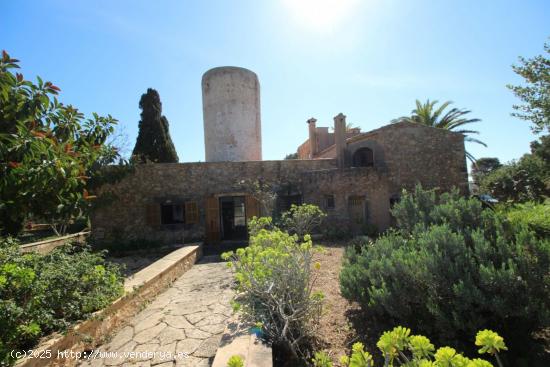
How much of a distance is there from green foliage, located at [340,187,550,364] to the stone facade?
6750mm

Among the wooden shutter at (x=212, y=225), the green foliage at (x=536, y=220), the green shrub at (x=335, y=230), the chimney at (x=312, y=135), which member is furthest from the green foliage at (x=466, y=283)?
the chimney at (x=312, y=135)

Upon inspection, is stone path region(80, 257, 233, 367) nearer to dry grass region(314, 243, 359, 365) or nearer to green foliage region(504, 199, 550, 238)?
dry grass region(314, 243, 359, 365)

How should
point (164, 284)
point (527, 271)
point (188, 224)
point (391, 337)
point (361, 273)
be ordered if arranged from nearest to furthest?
point (391, 337) → point (527, 271) → point (361, 273) → point (164, 284) → point (188, 224)

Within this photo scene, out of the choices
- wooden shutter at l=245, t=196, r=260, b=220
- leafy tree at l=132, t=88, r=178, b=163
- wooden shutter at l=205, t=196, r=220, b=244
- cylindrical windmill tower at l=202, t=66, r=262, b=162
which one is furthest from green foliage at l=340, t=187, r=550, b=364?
leafy tree at l=132, t=88, r=178, b=163

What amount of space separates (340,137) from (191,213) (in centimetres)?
701

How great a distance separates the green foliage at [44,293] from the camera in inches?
104

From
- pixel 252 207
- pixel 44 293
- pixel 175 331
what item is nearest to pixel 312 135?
pixel 252 207

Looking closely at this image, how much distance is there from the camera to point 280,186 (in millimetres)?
11172

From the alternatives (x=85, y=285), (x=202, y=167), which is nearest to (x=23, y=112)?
(x=85, y=285)

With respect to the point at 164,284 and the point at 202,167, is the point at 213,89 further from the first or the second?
the point at 164,284

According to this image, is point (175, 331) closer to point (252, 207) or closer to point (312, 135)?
point (252, 207)

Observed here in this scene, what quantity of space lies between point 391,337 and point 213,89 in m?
12.8

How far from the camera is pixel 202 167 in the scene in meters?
11.1

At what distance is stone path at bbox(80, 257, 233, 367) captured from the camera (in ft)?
10.5
